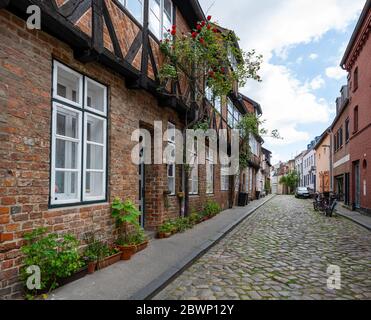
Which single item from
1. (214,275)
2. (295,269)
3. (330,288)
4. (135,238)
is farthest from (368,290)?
(135,238)

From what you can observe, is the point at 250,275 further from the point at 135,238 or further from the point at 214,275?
the point at 135,238

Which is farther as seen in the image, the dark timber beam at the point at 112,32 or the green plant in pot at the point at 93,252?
the dark timber beam at the point at 112,32

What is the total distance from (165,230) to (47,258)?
4.20 meters

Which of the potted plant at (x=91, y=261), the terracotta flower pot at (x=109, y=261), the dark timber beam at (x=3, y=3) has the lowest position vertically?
the terracotta flower pot at (x=109, y=261)

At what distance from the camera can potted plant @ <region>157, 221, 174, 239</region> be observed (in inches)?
297

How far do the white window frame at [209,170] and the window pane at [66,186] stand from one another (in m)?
8.62

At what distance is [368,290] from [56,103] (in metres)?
5.08

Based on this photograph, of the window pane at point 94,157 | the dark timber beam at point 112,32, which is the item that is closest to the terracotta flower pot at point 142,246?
the window pane at point 94,157

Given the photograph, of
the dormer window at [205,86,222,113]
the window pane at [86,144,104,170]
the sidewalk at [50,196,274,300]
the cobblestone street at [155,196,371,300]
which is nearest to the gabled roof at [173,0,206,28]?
the dormer window at [205,86,222,113]

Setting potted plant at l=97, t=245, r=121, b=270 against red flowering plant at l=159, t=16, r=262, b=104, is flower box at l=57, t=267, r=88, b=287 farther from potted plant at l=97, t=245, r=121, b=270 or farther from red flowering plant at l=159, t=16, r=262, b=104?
red flowering plant at l=159, t=16, r=262, b=104

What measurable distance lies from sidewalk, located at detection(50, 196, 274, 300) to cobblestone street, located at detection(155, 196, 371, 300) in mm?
175

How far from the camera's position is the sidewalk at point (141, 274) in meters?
3.78

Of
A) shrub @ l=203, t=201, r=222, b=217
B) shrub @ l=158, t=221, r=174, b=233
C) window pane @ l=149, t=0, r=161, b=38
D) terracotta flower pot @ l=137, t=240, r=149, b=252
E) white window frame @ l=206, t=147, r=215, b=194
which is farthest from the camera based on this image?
white window frame @ l=206, t=147, r=215, b=194

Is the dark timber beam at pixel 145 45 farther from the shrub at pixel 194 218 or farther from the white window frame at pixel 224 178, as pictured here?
the white window frame at pixel 224 178
